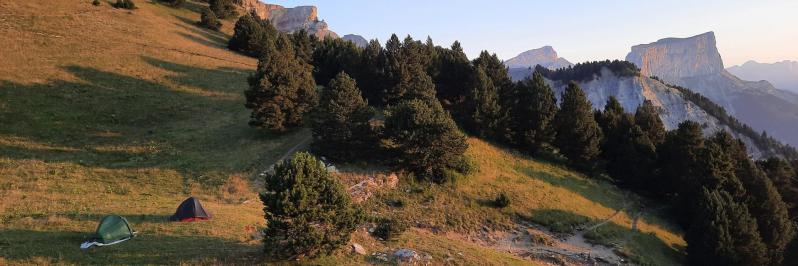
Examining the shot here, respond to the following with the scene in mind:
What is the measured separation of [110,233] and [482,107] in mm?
37233

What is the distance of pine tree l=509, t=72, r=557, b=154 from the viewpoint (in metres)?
50.1

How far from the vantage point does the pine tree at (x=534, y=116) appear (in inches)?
1972

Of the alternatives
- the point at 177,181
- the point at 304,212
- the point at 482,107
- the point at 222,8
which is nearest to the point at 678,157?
the point at 482,107

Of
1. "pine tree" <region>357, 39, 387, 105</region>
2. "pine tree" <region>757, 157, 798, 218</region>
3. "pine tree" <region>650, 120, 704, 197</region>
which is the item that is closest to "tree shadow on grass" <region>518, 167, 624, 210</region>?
"pine tree" <region>650, 120, 704, 197</region>

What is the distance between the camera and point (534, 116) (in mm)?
50781

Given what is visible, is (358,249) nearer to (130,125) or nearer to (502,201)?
(502,201)

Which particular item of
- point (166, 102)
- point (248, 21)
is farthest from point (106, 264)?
point (248, 21)

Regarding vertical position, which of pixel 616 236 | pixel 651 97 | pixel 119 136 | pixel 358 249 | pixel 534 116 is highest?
pixel 651 97

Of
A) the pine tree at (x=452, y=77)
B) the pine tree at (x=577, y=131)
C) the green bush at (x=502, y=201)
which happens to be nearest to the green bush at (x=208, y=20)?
the pine tree at (x=452, y=77)

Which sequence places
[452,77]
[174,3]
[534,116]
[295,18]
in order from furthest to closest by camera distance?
[295,18]
[174,3]
[452,77]
[534,116]

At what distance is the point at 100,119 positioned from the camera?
45.4 m

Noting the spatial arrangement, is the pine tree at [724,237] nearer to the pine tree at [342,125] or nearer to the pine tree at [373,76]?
the pine tree at [342,125]

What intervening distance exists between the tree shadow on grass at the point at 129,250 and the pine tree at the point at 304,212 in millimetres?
1693

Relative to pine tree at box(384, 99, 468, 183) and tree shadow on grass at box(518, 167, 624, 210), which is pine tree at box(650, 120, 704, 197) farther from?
pine tree at box(384, 99, 468, 183)
